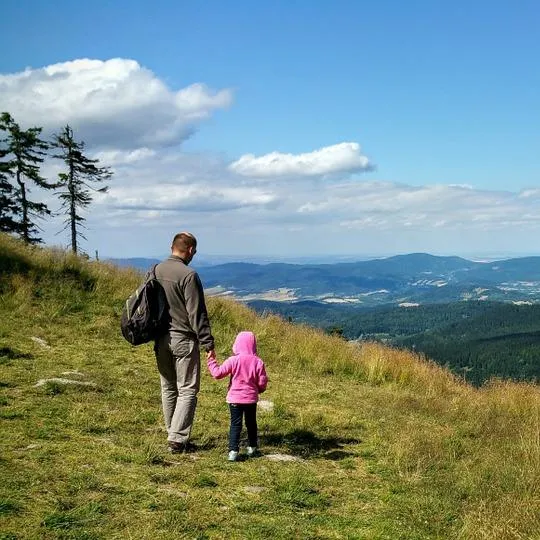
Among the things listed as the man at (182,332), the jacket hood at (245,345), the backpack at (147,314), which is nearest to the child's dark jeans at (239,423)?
the man at (182,332)

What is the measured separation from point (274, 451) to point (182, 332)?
198 centimetres

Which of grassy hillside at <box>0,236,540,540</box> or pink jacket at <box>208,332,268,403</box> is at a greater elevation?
pink jacket at <box>208,332,268,403</box>

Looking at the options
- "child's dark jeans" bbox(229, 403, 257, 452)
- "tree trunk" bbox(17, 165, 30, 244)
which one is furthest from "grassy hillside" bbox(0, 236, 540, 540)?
Answer: "tree trunk" bbox(17, 165, 30, 244)

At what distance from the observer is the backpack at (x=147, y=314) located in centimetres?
573

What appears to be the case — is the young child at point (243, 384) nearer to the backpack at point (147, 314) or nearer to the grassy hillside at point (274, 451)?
the grassy hillside at point (274, 451)

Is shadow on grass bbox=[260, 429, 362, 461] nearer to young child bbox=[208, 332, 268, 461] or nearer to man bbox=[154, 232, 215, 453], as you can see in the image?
young child bbox=[208, 332, 268, 461]

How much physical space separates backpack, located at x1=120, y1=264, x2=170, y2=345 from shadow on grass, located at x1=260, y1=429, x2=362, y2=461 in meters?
2.25

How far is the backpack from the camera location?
5734 mm

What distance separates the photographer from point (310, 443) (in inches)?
278

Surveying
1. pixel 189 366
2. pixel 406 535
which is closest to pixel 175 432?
pixel 189 366

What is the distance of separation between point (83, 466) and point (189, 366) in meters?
1.47

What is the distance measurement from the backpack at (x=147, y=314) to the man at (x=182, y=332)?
79 millimetres

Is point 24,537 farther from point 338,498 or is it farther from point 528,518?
point 528,518

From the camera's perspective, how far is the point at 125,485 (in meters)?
4.78
